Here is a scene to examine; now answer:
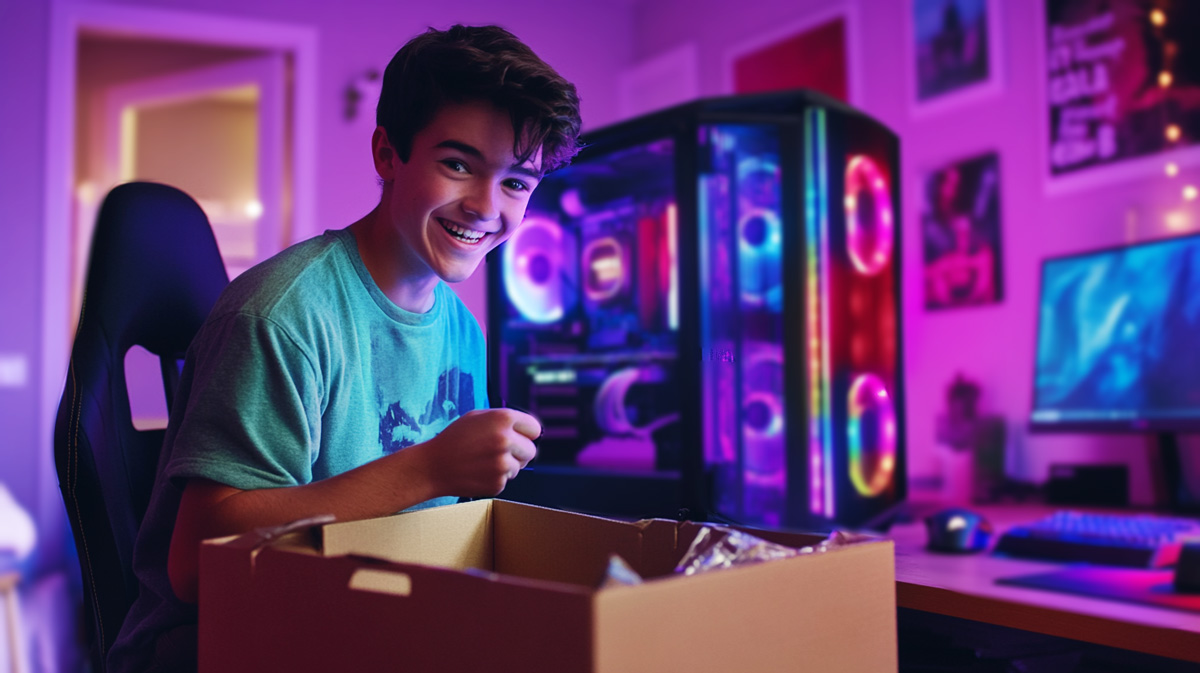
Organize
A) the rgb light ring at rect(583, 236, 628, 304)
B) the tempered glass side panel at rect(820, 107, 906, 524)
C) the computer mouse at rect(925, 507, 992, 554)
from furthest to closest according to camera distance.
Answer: the rgb light ring at rect(583, 236, 628, 304), the tempered glass side panel at rect(820, 107, 906, 524), the computer mouse at rect(925, 507, 992, 554)

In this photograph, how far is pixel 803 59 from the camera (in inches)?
109

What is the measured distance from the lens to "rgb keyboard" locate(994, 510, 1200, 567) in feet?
3.48

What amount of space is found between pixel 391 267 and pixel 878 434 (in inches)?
42.8

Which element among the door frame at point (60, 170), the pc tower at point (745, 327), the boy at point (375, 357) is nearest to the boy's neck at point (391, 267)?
the boy at point (375, 357)

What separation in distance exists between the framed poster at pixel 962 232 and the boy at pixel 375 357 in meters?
1.58

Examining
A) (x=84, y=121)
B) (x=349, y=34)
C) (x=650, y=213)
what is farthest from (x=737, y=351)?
(x=84, y=121)

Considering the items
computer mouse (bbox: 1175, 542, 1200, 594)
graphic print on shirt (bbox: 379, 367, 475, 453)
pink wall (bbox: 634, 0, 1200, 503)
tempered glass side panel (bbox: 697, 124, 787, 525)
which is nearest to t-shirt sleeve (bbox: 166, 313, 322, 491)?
graphic print on shirt (bbox: 379, 367, 475, 453)

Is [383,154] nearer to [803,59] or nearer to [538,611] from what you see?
[538,611]

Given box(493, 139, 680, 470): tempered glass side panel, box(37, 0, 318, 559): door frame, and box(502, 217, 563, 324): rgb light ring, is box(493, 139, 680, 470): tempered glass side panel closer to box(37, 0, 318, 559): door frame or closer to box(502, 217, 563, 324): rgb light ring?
box(502, 217, 563, 324): rgb light ring

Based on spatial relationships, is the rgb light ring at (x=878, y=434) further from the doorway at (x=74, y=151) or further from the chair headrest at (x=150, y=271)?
the doorway at (x=74, y=151)

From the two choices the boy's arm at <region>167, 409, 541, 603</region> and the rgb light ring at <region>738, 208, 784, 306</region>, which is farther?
the rgb light ring at <region>738, 208, 784, 306</region>

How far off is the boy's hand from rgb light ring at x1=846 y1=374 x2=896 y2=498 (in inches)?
43.6

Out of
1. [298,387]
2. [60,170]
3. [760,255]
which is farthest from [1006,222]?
[60,170]

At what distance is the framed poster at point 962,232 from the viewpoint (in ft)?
6.91
